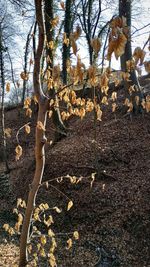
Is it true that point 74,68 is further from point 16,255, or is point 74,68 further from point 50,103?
point 16,255

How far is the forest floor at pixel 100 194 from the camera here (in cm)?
584

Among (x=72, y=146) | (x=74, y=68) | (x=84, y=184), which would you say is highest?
(x=74, y=68)

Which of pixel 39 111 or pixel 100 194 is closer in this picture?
pixel 39 111

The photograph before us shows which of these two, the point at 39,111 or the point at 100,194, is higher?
the point at 39,111

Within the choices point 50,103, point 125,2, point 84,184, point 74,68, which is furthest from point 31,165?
point 74,68

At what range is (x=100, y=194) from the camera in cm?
716

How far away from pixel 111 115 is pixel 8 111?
1061cm

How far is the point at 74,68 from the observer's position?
195 cm

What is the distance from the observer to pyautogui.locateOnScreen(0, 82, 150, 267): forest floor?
5.84 m

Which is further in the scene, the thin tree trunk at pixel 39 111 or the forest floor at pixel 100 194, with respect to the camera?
the forest floor at pixel 100 194

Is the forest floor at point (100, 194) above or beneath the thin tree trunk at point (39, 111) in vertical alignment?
beneath

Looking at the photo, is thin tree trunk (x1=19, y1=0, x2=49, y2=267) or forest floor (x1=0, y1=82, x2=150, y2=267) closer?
thin tree trunk (x1=19, y1=0, x2=49, y2=267)

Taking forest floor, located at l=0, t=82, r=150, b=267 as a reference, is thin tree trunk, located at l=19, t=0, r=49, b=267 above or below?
above

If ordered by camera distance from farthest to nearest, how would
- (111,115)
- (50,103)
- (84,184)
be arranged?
1. (111,115)
2. (84,184)
3. (50,103)
